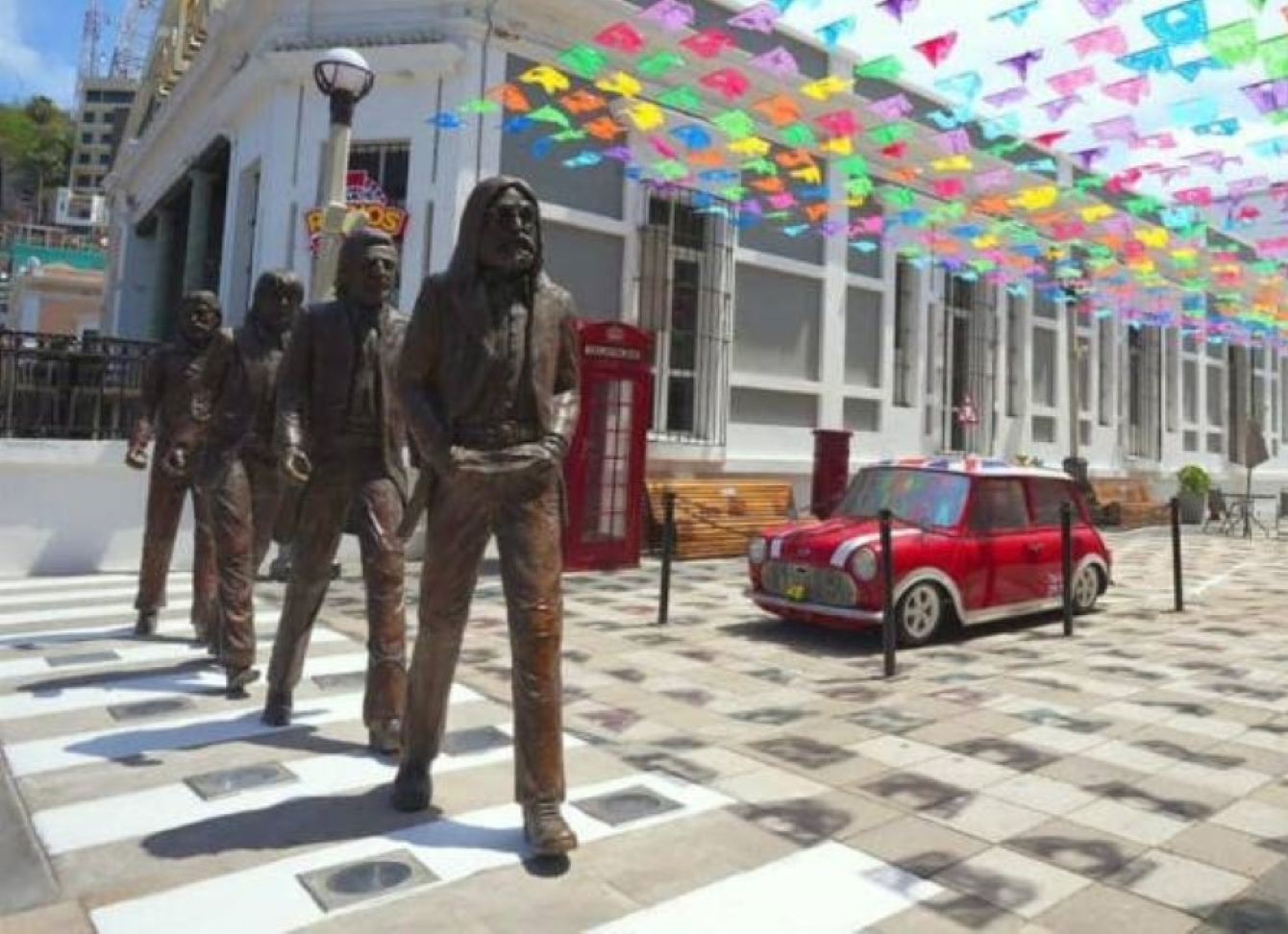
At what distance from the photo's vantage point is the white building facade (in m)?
11.5

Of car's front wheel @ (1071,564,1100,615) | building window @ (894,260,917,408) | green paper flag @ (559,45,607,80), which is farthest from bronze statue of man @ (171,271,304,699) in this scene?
building window @ (894,260,917,408)

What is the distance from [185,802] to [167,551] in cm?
332

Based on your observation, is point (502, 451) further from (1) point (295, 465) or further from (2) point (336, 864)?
(2) point (336, 864)

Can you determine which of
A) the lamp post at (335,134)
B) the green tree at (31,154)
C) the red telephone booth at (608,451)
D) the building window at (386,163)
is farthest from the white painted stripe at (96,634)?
the green tree at (31,154)

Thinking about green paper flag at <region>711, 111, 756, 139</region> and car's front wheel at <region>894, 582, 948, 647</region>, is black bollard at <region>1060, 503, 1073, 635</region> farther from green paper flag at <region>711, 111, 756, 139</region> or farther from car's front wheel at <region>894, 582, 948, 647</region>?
green paper flag at <region>711, 111, 756, 139</region>

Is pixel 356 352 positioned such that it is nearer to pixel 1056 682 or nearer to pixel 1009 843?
pixel 1009 843

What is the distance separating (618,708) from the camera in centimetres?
549

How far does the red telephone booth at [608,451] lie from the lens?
35.9ft

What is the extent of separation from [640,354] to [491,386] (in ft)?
25.9

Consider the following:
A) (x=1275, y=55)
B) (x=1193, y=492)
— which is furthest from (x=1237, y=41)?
(x=1193, y=492)

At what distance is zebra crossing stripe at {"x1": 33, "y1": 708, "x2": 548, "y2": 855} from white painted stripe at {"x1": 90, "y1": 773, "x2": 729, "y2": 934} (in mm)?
545

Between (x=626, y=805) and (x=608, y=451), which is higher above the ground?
(x=608, y=451)

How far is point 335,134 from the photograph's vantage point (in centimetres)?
774

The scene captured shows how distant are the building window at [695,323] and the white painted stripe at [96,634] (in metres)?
6.96
